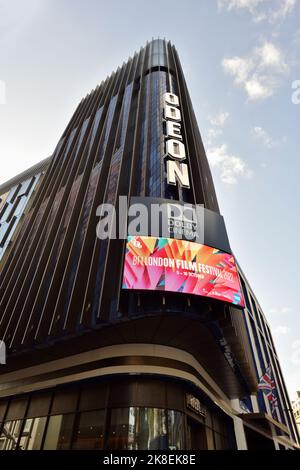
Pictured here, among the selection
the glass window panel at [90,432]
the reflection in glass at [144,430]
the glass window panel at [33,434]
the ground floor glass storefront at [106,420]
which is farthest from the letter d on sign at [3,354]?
the reflection in glass at [144,430]

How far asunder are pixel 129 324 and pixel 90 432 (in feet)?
16.2

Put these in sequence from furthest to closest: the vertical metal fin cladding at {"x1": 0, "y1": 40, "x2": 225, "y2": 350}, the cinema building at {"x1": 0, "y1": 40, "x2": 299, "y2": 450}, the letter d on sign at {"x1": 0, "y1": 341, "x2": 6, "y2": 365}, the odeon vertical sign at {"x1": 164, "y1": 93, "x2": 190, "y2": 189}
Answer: the odeon vertical sign at {"x1": 164, "y1": 93, "x2": 190, "y2": 189}
the letter d on sign at {"x1": 0, "y1": 341, "x2": 6, "y2": 365}
the vertical metal fin cladding at {"x1": 0, "y1": 40, "x2": 225, "y2": 350}
the cinema building at {"x1": 0, "y1": 40, "x2": 299, "y2": 450}

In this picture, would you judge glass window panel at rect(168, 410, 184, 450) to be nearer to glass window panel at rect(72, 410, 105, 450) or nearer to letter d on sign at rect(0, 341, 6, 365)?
glass window panel at rect(72, 410, 105, 450)

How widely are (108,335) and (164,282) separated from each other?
4.05 metres

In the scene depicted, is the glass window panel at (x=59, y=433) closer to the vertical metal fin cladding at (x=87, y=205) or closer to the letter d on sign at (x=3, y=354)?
the vertical metal fin cladding at (x=87, y=205)

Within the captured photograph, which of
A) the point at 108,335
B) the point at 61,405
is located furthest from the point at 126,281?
the point at 61,405

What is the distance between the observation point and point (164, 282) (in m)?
11.7

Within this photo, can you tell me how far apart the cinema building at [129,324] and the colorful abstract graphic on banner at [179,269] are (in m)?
0.06

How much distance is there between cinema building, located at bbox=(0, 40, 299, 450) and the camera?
11719 millimetres

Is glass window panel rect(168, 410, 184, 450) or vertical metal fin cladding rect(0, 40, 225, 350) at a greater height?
vertical metal fin cladding rect(0, 40, 225, 350)

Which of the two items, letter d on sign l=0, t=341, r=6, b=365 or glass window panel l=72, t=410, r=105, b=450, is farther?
letter d on sign l=0, t=341, r=6, b=365

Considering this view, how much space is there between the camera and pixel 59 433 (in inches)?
495

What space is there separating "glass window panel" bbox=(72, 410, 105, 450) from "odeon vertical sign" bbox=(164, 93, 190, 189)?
512 inches

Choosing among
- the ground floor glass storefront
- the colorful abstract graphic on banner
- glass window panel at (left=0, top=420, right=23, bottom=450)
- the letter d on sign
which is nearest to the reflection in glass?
the ground floor glass storefront
